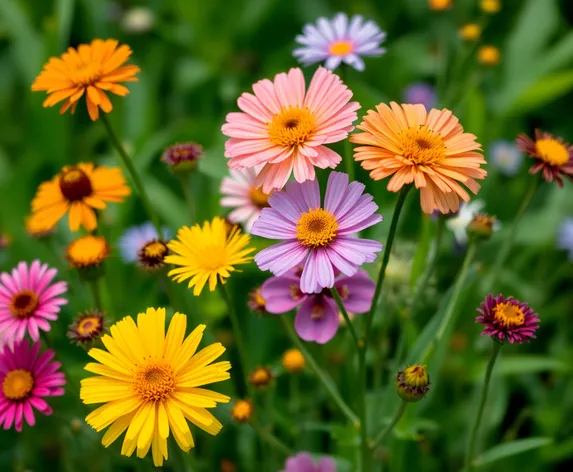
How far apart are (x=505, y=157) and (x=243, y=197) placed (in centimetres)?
90

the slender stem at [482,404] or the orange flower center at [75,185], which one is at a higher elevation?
the orange flower center at [75,185]

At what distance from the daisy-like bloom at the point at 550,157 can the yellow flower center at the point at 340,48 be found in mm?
258

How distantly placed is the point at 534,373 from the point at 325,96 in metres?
0.85

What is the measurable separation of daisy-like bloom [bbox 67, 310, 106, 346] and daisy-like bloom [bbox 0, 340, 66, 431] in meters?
0.03

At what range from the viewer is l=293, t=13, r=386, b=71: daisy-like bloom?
83 cm

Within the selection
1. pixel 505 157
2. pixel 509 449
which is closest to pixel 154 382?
pixel 509 449

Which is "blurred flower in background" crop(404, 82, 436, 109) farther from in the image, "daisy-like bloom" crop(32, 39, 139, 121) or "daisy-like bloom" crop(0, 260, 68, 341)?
"daisy-like bloom" crop(0, 260, 68, 341)

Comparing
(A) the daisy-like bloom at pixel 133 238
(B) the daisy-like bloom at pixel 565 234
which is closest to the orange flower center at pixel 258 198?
(A) the daisy-like bloom at pixel 133 238

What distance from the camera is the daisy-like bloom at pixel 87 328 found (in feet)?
2.30

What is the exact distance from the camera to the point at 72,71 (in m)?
0.74

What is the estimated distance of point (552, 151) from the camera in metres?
0.75

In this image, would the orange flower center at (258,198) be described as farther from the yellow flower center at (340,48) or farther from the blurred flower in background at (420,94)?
the blurred flower in background at (420,94)

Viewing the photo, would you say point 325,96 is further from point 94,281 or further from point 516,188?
point 516,188

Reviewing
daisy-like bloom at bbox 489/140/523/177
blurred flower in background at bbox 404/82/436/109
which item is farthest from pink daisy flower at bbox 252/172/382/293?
blurred flower in background at bbox 404/82/436/109
